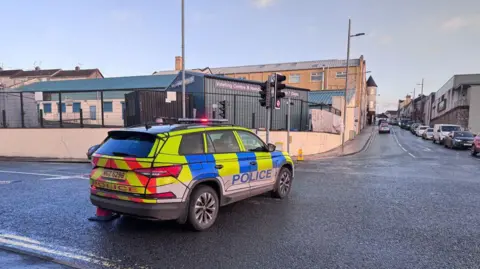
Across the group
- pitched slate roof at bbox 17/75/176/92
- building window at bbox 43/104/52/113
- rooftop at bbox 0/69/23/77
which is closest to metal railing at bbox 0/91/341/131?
building window at bbox 43/104/52/113

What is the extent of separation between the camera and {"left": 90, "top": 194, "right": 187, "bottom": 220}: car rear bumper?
4.15 metres

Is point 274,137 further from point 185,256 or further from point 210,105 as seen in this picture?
point 185,256

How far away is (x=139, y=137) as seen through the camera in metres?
4.57

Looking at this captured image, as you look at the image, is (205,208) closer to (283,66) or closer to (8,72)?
(283,66)

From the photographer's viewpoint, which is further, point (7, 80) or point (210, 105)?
point (7, 80)

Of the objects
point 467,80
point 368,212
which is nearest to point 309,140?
point 368,212

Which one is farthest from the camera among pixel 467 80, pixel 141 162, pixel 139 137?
pixel 467 80

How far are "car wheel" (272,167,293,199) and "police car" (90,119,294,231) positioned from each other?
1243mm

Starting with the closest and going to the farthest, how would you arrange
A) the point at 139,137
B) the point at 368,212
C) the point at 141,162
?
1. the point at 141,162
2. the point at 139,137
3. the point at 368,212

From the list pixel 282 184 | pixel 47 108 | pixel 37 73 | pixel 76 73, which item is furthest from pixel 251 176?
pixel 37 73

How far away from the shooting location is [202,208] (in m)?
4.75

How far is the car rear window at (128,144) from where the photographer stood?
171 inches

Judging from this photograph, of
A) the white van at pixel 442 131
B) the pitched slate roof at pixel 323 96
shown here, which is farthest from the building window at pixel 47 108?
the white van at pixel 442 131

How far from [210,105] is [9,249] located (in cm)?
1392
